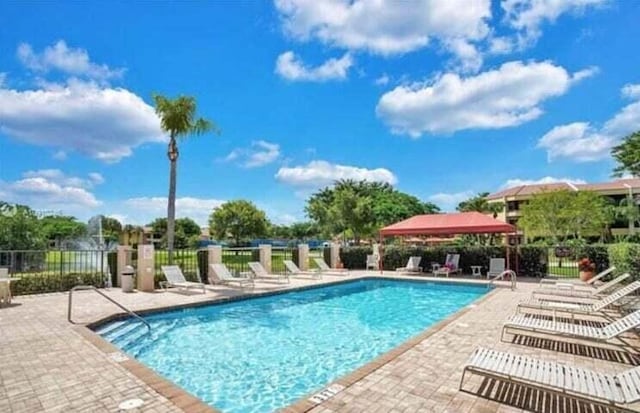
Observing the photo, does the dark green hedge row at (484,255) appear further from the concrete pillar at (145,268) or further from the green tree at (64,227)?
the green tree at (64,227)

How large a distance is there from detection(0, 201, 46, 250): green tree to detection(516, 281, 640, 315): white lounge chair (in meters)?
22.4

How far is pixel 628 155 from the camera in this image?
67.3 ft

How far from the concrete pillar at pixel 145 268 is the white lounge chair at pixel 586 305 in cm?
1067

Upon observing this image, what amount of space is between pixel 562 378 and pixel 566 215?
38771 millimetres

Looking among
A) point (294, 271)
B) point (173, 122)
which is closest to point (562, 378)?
point (294, 271)

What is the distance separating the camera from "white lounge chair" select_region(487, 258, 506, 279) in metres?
16.4

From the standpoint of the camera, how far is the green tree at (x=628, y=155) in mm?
20188

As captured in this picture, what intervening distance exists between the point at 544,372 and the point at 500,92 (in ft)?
42.3

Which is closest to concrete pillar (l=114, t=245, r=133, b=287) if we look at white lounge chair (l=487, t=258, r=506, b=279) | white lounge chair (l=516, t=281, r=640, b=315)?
white lounge chair (l=516, t=281, r=640, b=315)

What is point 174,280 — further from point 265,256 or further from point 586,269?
point 586,269

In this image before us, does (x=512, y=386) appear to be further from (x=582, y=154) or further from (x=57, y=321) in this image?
(x=582, y=154)

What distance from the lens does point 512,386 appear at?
4312mm

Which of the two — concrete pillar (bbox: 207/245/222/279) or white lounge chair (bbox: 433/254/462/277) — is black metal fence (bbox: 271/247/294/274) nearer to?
concrete pillar (bbox: 207/245/222/279)

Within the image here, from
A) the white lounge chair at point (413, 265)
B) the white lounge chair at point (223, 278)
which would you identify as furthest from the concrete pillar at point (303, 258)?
the white lounge chair at point (223, 278)
